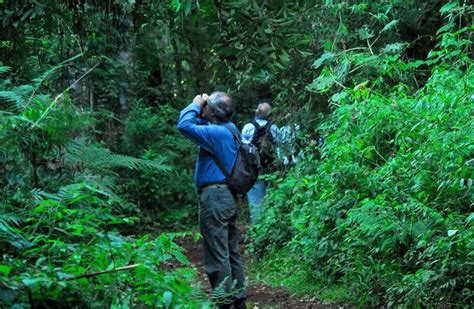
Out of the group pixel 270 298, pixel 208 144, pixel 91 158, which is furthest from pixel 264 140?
pixel 91 158

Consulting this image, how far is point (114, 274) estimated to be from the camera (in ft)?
12.8

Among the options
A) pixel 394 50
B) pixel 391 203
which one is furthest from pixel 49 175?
pixel 394 50

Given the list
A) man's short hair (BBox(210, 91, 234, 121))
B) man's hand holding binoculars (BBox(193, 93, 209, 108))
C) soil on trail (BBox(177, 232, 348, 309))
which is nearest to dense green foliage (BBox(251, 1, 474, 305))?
soil on trail (BBox(177, 232, 348, 309))

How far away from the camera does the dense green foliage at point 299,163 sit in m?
4.18

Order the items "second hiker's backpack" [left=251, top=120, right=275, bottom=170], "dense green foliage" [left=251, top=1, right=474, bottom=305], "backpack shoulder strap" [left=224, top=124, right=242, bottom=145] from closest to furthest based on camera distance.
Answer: "dense green foliage" [left=251, top=1, right=474, bottom=305], "backpack shoulder strap" [left=224, top=124, right=242, bottom=145], "second hiker's backpack" [left=251, top=120, right=275, bottom=170]

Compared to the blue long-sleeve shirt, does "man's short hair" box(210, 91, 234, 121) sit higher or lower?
higher

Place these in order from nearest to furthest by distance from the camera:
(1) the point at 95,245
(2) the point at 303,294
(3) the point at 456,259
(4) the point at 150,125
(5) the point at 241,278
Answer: (1) the point at 95,245, (3) the point at 456,259, (5) the point at 241,278, (2) the point at 303,294, (4) the point at 150,125

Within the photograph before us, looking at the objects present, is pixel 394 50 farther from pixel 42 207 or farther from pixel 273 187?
pixel 42 207

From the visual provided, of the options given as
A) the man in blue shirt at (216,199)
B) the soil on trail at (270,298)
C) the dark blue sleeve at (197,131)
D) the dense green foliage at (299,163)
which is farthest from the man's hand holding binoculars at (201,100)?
the soil on trail at (270,298)

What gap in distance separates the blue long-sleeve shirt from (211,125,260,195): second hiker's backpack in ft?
0.12

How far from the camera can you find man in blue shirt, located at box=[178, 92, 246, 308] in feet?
22.2

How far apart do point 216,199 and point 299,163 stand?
3.73 meters

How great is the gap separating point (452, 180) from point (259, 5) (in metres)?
2.81

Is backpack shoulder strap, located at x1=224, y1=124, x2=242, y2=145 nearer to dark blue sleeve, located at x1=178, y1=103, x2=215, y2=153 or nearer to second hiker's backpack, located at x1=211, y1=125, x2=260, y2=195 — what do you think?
second hiker's backpack, located at x1=211, y1=125, x2=260, y2=195
